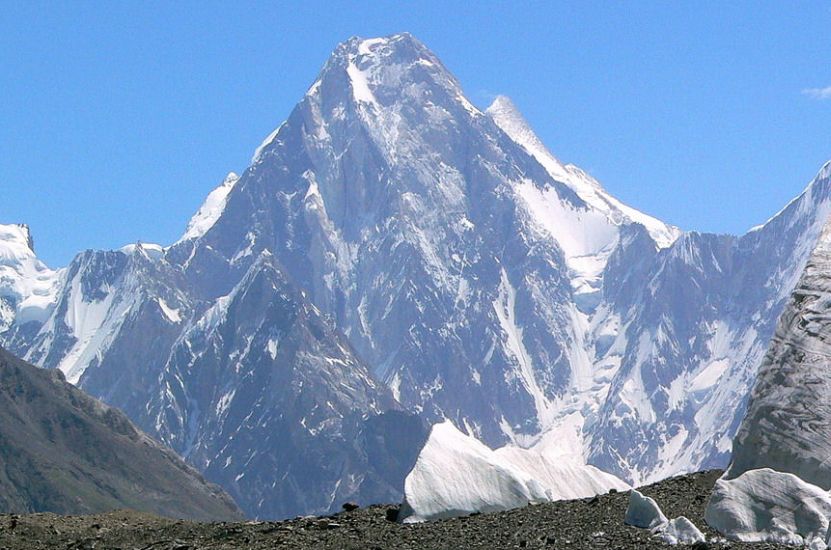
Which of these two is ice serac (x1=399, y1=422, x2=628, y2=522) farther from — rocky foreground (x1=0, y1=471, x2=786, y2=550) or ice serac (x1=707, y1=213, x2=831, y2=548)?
ice serac (x1=707, y1=213, x2=831, y2=548)

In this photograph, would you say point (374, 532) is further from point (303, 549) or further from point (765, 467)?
point (765, 467)

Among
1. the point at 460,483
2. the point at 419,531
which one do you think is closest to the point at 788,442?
the point at 419,531

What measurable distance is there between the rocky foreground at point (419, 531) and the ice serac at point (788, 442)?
2.16ft

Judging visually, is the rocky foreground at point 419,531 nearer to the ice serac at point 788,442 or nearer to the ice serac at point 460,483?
the ice serac at point 788,442

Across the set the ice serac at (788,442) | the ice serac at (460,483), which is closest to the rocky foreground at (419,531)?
the ice serac at (788,442)

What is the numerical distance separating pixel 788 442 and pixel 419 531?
6.25m

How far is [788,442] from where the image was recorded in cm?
2541

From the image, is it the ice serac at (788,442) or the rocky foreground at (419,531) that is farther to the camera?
the rocky foreground at (419,531)

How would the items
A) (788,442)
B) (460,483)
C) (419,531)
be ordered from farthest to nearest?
(460,483), (419,531), (788,442)

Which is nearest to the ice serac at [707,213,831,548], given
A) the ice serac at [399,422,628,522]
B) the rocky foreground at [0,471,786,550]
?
the rocky foreground at [0,471,786,550]

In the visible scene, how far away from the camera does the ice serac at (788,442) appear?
80.0 ft

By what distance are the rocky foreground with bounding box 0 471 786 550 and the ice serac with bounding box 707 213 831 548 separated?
2.16 ft

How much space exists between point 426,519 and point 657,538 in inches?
237

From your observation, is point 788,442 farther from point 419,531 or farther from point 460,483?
point 460,483
